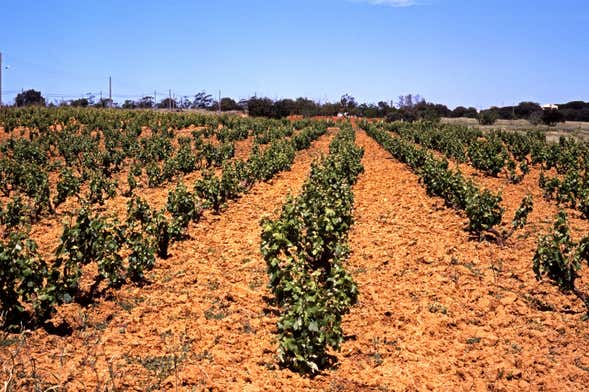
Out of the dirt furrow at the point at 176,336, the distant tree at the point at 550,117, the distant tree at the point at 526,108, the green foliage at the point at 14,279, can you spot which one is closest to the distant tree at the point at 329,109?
the distant tree at the point at 526,108

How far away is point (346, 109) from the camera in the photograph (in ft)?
308

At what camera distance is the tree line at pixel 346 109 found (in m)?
67.7

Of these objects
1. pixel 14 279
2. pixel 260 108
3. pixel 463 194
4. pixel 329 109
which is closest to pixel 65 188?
pixel 14 279

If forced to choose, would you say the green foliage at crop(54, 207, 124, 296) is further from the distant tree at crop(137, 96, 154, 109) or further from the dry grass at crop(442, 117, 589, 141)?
the distant tree at crop(137, 96, 154, 109)

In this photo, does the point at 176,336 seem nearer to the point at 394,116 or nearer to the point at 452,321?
the point at 452,321

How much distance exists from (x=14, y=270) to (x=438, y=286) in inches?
236

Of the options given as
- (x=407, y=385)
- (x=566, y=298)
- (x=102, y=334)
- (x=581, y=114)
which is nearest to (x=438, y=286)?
(x=566, y=298)

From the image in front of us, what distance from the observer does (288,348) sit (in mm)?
5676

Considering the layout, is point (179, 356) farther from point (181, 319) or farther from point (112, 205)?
point (112, 205)

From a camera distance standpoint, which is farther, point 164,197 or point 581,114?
point 581,114

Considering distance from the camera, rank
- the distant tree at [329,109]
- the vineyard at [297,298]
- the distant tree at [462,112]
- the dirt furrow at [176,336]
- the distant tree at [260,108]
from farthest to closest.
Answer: the distant tree at [462,112] < the distant tree at [329,109] < the distant tree at [260,108] < the vineyard at [297,298] < the dirt furrow at [176,336]

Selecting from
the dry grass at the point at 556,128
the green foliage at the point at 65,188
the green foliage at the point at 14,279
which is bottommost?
the green foliage at the point at 14,279

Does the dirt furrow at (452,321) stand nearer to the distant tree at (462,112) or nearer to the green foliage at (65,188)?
the green foliage at (65,188)

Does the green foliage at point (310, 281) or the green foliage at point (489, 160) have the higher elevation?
the green foliage at point (489, 160)
